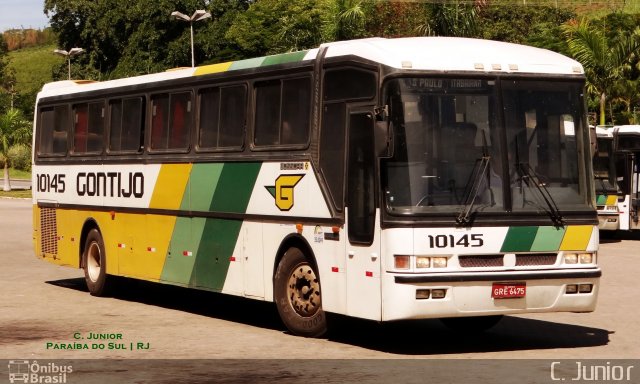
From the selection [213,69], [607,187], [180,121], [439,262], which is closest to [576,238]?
[439,262]

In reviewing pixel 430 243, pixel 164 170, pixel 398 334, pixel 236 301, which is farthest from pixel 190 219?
pixel 430 243

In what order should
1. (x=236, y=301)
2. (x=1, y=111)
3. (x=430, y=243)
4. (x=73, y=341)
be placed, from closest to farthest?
(x=430, y=243) → (x=73, y=341) → (x=236, y=301) → (x=1, y=111)

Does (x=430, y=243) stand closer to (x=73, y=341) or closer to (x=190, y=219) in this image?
(x=73, y=341)

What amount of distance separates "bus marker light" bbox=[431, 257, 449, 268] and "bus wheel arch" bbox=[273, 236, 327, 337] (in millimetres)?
1802

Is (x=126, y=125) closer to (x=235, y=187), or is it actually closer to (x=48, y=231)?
(x=48, y=231)

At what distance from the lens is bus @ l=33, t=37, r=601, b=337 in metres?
13.1

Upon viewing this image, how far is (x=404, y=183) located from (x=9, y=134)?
62.1 metres

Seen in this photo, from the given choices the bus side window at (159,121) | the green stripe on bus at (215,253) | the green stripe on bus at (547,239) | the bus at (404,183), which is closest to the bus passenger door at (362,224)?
the bus at (404,183)

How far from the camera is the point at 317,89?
14617mm

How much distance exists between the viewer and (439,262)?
1300cm

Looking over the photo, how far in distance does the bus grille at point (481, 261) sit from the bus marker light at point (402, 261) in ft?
1.71

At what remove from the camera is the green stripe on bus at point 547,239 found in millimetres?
13414

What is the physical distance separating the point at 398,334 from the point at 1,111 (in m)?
106

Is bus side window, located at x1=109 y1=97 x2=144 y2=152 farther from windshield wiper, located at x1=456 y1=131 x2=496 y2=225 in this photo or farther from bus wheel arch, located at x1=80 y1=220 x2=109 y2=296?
windshield wiper, located at x1=456 y1=131 x2=496 y2=225
